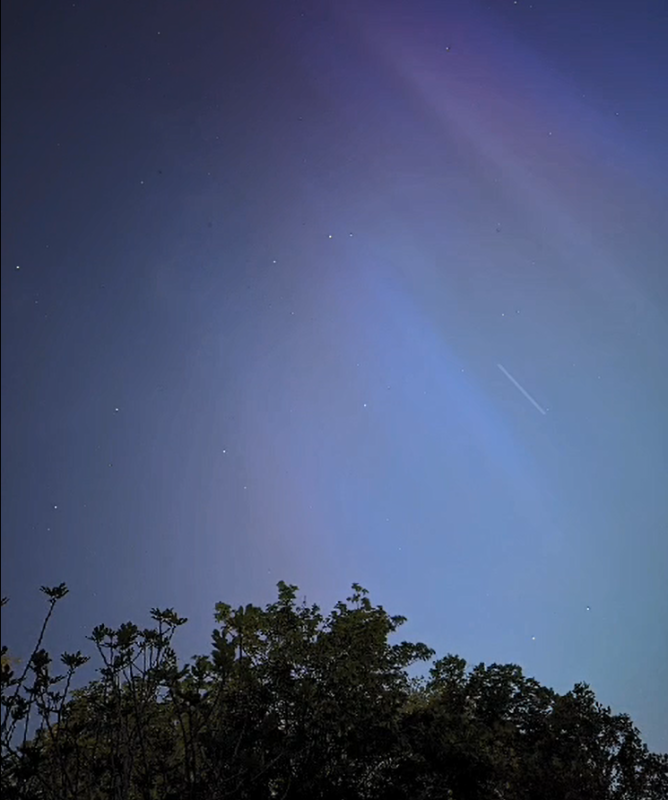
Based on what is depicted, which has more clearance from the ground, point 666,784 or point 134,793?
point 134,793

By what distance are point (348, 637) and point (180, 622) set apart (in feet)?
27.2

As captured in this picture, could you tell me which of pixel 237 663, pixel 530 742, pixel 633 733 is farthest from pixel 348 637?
pixel 237 663

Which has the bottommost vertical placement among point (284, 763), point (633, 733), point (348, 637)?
point (633, 733)

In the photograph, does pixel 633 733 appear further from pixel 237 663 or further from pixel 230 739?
pixel 237 663

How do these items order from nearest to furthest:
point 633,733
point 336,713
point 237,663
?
point 237,663 < point 336,713 < point 633,733

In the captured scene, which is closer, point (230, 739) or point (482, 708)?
point (230, 739)

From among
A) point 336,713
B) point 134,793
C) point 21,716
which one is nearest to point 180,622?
point 21,716

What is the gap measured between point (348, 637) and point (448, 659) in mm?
3344

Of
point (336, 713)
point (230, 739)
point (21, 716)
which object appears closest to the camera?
point (21, 716)

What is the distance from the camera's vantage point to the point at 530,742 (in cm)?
1269

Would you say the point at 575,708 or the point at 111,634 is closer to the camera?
the point at 111,634

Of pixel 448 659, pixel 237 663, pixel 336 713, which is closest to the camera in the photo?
pixel 237 663

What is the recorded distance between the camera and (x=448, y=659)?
13.5 meters

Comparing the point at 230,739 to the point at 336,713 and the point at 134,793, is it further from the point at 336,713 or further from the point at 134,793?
the point at 134,793
